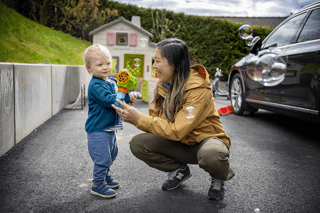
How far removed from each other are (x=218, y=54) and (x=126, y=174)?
13468mm

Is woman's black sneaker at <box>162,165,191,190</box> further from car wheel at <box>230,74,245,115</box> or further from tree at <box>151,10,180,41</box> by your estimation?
tree at <box>151,10,180,41</box>

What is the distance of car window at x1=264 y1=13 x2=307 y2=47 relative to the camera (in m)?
4.05

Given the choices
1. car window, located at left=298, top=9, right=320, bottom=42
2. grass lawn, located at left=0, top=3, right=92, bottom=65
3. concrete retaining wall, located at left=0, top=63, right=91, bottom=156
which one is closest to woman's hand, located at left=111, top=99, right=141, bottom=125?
concrete retaining wall, located at left=0, top=63, right=91, bottom=156

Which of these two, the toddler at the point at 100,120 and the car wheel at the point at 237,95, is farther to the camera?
the car wheel at the point at 237,95

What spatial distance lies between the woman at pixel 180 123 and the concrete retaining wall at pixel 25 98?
1.74 metres

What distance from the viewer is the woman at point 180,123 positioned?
2.02 m

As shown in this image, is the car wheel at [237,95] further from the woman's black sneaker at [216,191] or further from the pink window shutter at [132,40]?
the pink window shutter at [132,40]

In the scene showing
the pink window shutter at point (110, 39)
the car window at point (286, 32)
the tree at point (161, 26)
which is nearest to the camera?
the car window at point (286, 32)

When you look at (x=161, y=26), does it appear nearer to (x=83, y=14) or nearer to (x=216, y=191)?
(x=83, y=14)

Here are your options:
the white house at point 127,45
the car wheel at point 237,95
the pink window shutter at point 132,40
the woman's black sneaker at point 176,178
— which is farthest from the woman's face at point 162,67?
the pink window shutter at point 132,40

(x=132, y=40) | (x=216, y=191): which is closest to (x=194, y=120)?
(x=216, y=191)

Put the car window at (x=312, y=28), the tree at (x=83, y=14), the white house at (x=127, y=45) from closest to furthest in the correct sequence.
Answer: the car window at (x=312, y=28) < the white house at (x=127, y=45) < the tree at (x=83, y=14)

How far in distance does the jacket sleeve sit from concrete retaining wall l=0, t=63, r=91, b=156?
1.88 m

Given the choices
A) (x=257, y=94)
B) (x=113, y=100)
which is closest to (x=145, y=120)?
(x=113, y=100)
